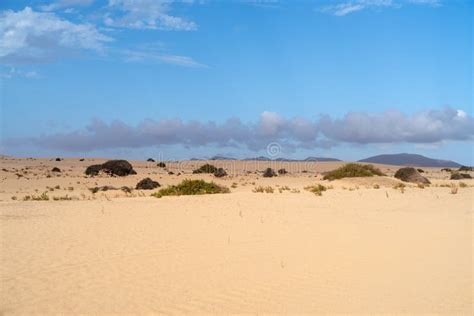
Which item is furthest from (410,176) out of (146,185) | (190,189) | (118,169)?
(118,169)

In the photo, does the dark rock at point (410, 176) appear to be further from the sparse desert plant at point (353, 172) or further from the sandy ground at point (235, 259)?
the sandy ground at point (235, 259)

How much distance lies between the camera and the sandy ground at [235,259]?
21.3 ft

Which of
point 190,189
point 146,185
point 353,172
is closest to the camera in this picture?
point 190,189

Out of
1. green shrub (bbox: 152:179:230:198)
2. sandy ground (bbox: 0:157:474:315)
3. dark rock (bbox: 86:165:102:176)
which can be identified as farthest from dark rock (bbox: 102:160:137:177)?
sandy ground (bbox: 0:157:474:315)

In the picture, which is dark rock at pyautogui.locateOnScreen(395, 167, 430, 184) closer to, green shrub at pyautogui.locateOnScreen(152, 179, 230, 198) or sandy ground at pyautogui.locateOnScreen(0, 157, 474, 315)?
Answer: green shrub at pyautogui.locateOnScreen(152, 179, 230, 198)

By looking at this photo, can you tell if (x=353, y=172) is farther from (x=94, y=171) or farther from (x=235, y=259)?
(x=235, y=259)

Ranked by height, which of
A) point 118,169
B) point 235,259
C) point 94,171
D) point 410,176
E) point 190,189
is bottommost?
point 235,259

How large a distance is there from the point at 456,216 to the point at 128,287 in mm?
10504

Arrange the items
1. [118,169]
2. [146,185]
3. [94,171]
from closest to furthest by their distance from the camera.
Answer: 1. [146,185]
2. [118,169]
3. [94,171]

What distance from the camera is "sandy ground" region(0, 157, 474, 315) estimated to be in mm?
6500

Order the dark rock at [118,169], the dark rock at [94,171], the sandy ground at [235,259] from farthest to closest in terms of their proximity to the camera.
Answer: the dark rock at [94,171] → the dark rock at [118,169] → the sandy ground at [235,259]

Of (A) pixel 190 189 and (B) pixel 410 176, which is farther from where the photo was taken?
(B) pixel 410 176

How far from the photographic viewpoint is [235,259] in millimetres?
8961

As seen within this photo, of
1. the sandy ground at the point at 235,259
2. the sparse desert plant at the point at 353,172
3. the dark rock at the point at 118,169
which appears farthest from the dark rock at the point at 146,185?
the sparse desert plant at the point at 353,172
